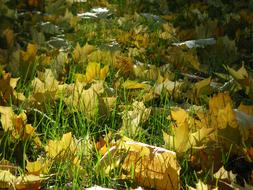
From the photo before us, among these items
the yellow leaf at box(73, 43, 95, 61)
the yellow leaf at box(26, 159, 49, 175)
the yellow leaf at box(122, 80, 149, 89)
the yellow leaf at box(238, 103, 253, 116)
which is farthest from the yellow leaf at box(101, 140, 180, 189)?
the yellow leaf at box(73, 43, 95, 61)

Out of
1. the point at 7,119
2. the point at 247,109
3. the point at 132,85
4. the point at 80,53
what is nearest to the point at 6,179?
the point at 7,119

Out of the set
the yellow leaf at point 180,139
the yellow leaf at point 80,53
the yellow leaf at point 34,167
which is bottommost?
the yellow leaf at point 34,167

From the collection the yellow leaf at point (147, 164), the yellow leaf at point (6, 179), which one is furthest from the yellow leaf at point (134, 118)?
the yellow leaf at point (6, 179)

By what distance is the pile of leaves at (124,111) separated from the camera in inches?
57.1

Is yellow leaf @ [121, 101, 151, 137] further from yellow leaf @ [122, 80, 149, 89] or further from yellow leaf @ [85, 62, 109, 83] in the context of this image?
yellow leaf @ [85, 62, 109, 83]

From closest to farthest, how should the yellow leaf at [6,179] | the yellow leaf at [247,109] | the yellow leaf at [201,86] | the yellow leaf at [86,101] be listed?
1. the yellow leaf at [6,179]
2. the yellow leaf at [247,109]
3. the yellow leaf at [86,101]
4. the yellow leaf at [201,86]

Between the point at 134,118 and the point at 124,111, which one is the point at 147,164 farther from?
the point at 124,111

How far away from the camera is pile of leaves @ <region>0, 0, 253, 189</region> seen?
1451mm

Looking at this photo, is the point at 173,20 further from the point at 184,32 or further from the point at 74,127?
the point at 74,127

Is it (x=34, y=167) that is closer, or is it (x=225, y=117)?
(x=34, y=167)

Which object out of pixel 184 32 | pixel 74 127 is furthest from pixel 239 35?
pixel 74 127

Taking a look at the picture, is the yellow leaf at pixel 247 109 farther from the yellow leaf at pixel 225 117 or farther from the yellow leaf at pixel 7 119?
the yellow leaf at pixel 7 119

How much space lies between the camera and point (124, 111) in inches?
75.7

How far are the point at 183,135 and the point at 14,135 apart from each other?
1.81ft
